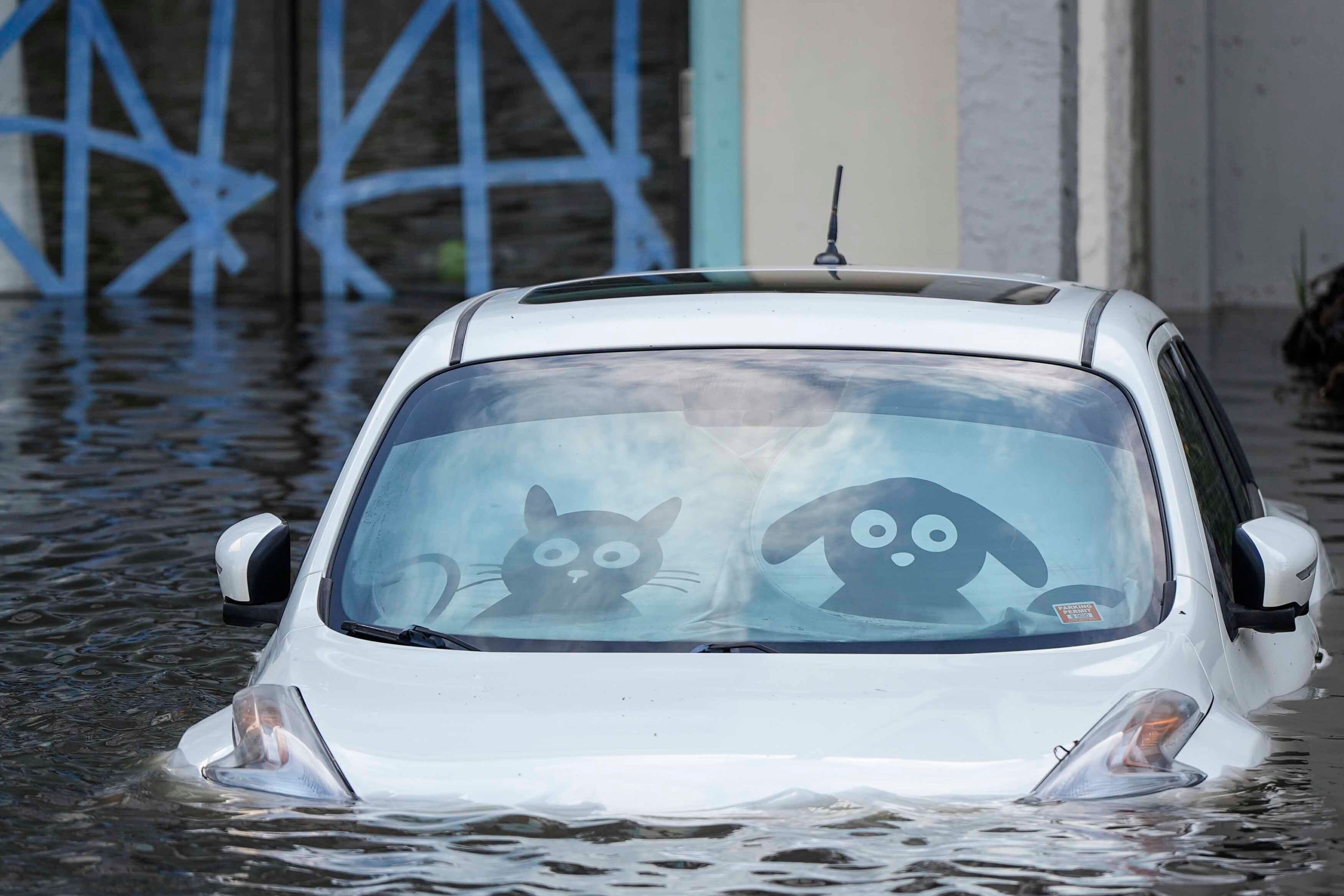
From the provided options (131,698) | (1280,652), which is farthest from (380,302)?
(1280,652)

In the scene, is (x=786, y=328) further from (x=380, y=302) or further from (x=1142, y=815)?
(x=380, y=302)

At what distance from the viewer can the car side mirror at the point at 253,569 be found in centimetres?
388

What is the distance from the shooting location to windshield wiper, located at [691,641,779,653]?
3.40m

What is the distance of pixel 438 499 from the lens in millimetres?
3799


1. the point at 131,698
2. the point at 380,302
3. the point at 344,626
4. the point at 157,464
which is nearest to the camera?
the point at 344,626

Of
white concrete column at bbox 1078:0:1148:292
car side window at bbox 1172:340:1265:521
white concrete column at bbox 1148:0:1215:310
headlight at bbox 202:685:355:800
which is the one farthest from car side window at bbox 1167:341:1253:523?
white concrete column at bbox 1148:0:1215:310

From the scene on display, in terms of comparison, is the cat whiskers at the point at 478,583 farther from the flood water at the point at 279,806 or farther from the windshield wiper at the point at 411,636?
the flood water at the point at 279,806

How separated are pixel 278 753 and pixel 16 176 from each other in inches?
620

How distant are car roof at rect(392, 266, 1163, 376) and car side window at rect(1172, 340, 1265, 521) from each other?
42 cm

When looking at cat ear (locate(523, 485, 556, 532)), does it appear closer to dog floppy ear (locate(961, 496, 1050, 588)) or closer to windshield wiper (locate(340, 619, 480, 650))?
windshield wiper (locate(340, 619, 480, 650))

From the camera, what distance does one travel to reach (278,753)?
3.27 meters

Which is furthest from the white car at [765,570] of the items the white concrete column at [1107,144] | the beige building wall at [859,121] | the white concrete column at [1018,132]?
the white concrete column at [1107,144]

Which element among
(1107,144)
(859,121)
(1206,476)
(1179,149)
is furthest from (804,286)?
(1179,149)

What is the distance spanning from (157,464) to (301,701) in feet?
20.8
